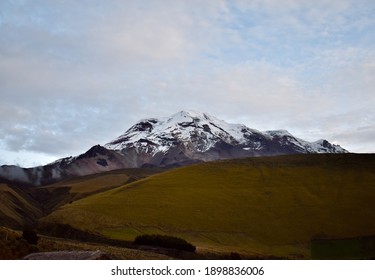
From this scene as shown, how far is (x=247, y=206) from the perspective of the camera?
101 meters

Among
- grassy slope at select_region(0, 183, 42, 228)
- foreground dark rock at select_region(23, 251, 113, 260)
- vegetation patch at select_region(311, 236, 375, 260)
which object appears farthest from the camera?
grassy slope at select_region(0, 183, 42, 228)

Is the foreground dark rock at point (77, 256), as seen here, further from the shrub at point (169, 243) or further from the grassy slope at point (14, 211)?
the grassy slope at point (14, 211)

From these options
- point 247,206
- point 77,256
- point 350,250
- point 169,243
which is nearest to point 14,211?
point 247,206

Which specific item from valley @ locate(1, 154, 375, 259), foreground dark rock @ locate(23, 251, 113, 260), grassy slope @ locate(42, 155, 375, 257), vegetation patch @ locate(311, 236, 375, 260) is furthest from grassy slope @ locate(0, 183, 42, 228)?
foreground dark rock @ locate(23, 251, 113, 260)

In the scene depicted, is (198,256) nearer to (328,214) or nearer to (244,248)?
(244,248)

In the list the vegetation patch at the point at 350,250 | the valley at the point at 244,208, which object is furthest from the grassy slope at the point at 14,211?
the vegetation patch at the point at 350,250

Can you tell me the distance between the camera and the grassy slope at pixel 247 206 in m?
85.2

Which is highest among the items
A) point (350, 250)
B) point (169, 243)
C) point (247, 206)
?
point (247, 206)

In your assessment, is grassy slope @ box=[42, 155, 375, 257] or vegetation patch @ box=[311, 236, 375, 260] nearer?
vegetation patch @ box=[311, 236, 375, 260]

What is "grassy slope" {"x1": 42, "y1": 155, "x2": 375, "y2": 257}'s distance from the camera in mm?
85250

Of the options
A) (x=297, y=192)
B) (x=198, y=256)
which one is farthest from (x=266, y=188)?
(x=198, y=256)

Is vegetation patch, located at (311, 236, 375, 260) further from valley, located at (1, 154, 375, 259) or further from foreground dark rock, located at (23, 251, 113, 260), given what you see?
foreground dark rock, located at (23, 251, 113, 260)

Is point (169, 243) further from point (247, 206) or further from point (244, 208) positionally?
point (247, 206)

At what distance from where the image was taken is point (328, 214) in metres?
96.8
